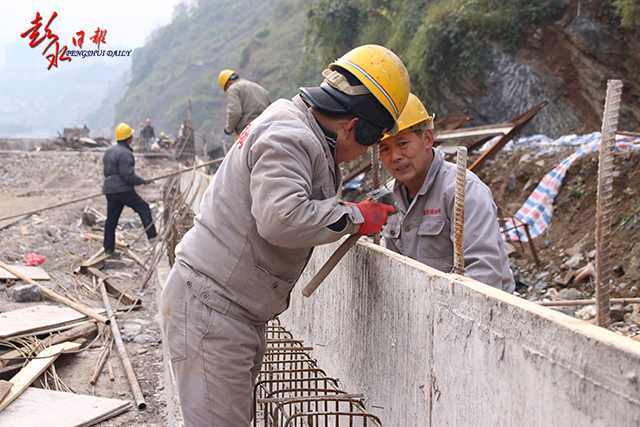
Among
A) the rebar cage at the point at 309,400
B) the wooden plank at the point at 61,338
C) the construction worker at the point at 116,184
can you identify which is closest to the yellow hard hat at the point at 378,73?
the rebar cage at the point at 309,400

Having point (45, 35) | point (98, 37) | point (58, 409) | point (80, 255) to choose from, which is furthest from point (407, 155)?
point (45, 35)

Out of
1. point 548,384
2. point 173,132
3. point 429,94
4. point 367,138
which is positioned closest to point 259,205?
point 367,138

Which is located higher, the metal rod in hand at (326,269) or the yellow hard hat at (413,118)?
the yellow hard hat at (413,118)

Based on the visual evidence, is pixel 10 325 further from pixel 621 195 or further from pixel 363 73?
pixel 621 195

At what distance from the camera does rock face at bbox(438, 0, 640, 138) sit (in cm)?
1070

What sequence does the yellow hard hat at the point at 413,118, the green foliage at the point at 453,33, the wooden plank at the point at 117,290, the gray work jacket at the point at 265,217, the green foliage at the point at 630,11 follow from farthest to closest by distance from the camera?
1. the green foliage at the point at 453,33
2. the green foliage at the point at 630,11
3. the wooden plank at the point at 117,290
4. the yellow hard hat at the point at 413,118
5. the gray work jacket at the point at 265,217

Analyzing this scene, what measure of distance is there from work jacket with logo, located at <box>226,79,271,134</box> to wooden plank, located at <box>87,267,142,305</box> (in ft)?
9.59

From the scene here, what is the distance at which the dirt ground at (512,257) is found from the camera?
4941 millimetres

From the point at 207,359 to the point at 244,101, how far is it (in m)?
5.83

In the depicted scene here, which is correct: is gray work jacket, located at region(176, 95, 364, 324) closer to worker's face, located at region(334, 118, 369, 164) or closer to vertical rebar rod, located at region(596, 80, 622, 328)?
worker's face, located at region(334, 118, 369, 164)

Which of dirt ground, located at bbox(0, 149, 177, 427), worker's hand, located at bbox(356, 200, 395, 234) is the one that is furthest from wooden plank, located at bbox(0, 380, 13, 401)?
worker's hand, located at bbox(356, 200, 395, 234)

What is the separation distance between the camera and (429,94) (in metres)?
13.9

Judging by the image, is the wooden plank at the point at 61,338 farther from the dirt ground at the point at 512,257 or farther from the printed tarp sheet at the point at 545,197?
the printed tarp sheet at the point at 545,197

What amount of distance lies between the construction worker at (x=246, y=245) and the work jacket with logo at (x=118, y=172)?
7311mm
